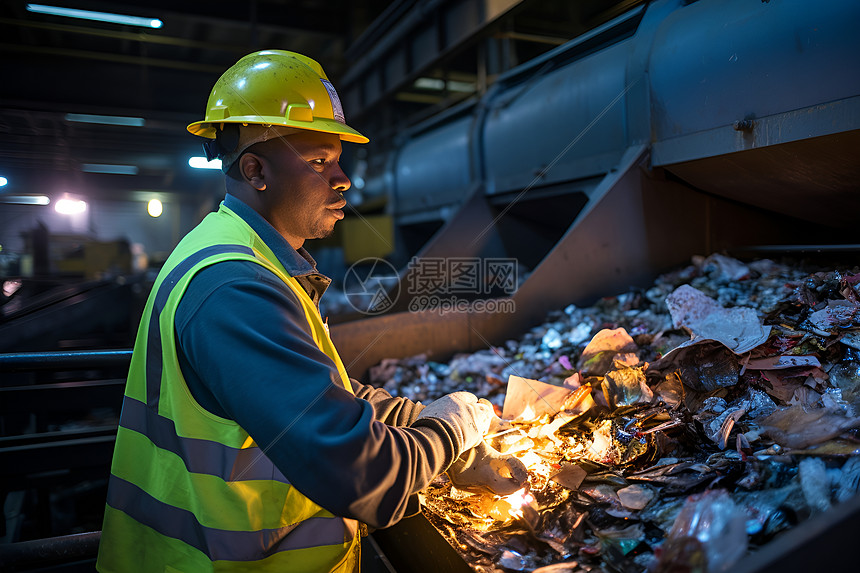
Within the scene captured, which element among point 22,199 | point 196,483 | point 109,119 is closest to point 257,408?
point 196,483

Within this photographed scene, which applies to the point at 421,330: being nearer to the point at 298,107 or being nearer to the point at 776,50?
the point at 298,107

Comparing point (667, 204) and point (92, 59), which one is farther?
point (92, 59)

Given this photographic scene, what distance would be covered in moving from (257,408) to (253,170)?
0.69m

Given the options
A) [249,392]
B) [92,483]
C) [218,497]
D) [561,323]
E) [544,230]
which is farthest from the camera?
[544,230]

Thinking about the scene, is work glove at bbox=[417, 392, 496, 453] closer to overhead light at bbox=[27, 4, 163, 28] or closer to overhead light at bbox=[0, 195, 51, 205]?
overhead light at bbox=[0, 195, 51, 205]

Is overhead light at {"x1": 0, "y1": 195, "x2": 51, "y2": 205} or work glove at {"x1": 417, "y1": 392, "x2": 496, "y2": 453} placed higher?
overhead light at {"x1": 0, "y1": 195, "x2": 51, "y2": 205}

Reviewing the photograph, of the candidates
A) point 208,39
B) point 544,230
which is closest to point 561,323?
point 544,230

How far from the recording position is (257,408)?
0.92 metres

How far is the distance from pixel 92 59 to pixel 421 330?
249 inches

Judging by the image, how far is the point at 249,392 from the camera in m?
0.92

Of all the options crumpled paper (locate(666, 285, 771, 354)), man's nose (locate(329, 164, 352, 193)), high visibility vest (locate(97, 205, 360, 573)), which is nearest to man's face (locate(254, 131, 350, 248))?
man's nose (locate(329, 164, 352, 193))

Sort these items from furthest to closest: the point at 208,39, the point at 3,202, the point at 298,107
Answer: the point at 208,39 < the point at 3,202 < the point at 298,107

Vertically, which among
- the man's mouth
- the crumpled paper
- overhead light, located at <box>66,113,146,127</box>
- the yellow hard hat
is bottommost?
the crumpled paper

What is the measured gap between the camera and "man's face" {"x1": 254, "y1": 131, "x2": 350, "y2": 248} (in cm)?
136
